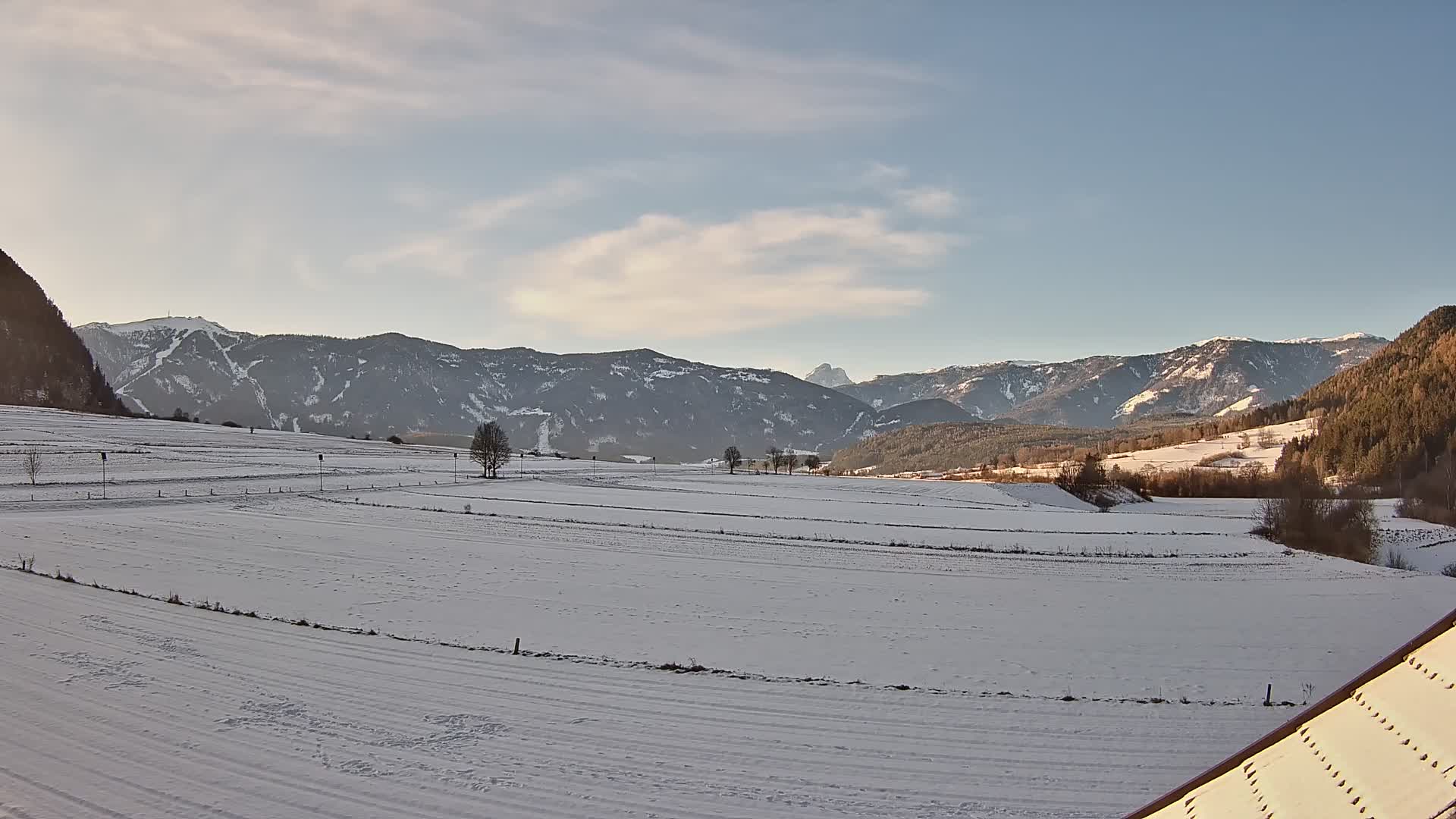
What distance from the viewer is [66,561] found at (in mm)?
30266

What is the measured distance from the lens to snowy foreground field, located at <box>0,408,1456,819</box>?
39.3 ft

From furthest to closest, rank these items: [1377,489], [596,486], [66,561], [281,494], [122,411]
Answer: [122,411], [1377,489], [596,486], [281,494], [66,561]

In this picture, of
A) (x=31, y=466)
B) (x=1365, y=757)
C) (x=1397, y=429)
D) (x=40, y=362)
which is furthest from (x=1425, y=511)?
(x=40, y=362)

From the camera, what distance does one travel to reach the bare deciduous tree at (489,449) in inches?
3575

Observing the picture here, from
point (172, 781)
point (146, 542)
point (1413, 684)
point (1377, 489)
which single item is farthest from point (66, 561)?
point (1377, 489)

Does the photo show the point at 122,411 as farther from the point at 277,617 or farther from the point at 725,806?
the point at 725,806

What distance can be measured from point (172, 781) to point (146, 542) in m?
30.2

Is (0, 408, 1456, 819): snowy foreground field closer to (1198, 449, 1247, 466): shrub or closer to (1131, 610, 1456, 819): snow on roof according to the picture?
(1131, 610, 1456, 819): snow on roof

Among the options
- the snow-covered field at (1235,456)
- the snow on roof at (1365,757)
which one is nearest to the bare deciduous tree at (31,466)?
the snow on roof at (1365,757)

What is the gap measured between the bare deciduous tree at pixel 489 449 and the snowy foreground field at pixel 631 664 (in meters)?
42.2

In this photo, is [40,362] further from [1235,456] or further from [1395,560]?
[1235,456]

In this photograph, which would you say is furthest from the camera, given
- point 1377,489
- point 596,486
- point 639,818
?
point 1377,489

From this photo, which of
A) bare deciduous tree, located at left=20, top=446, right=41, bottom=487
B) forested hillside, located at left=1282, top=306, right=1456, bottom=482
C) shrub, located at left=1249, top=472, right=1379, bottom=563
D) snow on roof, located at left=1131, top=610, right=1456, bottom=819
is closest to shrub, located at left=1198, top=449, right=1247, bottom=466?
forested hillside, located at left=1282, top=306, right=1456, bottom=482

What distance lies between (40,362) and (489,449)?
15449 centimetres
